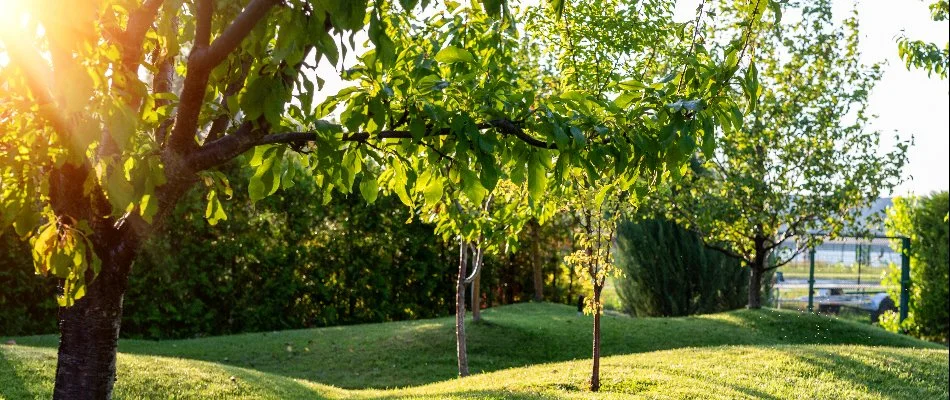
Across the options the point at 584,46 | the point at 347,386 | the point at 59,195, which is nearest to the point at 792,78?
the point at 584,46

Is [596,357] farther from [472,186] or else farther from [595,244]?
[472,186]

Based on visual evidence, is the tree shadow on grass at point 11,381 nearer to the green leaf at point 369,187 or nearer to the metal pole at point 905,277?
the green leaf at point 369,187

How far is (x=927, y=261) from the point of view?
1605cm

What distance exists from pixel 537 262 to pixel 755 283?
451cm

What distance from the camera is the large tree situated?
2871 millimetres

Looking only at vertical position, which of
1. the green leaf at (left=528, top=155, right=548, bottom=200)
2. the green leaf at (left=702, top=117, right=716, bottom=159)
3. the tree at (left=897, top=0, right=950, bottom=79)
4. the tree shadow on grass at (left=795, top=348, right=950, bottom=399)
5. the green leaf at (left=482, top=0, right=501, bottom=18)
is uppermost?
the tree at (left=897, top=0, right=950, bottom=79)

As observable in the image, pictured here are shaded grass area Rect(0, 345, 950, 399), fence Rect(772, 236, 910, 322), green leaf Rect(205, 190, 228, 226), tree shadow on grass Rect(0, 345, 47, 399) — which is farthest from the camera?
fence Rect(772, 236, 910, 322)

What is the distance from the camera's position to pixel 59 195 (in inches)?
152

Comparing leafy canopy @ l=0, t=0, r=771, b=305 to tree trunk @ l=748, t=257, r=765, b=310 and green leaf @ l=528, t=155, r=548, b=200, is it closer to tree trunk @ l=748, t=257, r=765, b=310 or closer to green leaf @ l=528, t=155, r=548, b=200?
green leaf @ l=528, t=155, r=548, b=200

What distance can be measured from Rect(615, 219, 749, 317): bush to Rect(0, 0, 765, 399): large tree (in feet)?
38.7

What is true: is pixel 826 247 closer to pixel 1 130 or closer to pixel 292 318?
pixel 292 318

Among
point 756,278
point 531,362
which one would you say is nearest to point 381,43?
point 531,362

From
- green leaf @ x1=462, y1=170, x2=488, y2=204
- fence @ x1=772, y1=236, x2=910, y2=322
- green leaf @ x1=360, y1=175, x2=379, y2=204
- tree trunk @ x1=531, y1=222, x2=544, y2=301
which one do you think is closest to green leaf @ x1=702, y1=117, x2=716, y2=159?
green leaf @ x1=462, y1=170, x2=488, y2=204

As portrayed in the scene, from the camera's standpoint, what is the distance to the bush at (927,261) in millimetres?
15781
